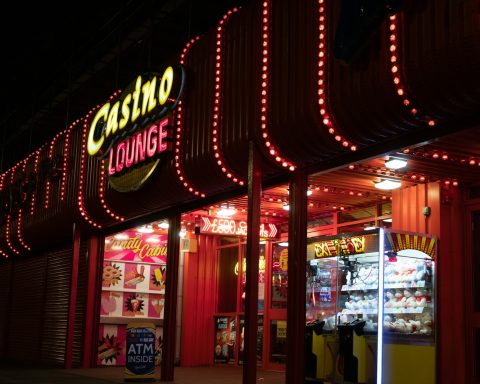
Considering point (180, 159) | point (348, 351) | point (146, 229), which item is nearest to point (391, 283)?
point (348, 351)

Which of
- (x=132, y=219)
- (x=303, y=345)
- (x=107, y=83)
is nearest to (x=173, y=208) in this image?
(x=132, y=219)

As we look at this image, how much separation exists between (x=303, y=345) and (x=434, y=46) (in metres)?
4.70

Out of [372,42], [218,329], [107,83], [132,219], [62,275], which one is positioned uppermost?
[107,83]

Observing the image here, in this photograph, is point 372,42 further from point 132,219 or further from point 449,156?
point 132,219

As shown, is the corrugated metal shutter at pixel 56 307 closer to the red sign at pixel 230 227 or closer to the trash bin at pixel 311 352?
the red sign at pixel 230 227

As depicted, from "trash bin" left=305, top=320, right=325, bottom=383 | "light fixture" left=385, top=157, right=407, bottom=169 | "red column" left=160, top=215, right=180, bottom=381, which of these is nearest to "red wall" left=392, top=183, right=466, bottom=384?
"light fixture" left=385, top=157, right=407, bottom=169

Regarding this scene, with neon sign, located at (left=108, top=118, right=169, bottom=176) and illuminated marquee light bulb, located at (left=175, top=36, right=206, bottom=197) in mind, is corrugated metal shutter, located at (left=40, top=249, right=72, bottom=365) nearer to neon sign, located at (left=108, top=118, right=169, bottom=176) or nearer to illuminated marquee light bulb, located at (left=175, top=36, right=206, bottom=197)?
neon sign, located at (left=108, top=118, right=169, bottom=176)

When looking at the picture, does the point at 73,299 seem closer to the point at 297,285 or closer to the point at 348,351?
the point at 348,351

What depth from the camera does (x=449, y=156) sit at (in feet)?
32.3

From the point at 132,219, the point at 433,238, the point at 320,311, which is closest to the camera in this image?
the point at 433,238

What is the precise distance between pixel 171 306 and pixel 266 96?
541 cm

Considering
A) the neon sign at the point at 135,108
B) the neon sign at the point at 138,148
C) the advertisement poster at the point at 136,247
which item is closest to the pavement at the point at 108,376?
the advertisement poster at the point at 136,247

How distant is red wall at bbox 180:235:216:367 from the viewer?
1817 cm

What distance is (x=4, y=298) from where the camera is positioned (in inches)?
1014
